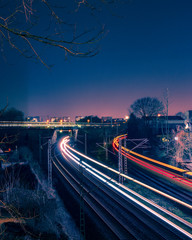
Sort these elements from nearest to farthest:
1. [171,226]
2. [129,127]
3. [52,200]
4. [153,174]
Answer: [171,226] < [52,200] < [153,174] < [129,127]

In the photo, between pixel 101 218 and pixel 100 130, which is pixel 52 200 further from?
pixel 100 130

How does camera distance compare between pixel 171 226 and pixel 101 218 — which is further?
pixel 101 218

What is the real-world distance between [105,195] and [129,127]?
3362 cm

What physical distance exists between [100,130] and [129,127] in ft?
35.7

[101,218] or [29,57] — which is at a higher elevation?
[29,57]

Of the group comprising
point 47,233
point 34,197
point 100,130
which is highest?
point 100,130

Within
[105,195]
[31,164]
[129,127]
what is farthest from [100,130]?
[105,195]

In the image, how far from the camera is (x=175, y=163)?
26547 millimetres

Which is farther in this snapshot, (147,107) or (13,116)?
(13,116)

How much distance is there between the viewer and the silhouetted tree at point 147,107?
53.0m

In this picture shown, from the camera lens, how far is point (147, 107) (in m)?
54.1

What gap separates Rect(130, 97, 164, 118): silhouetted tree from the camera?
53.0 metres

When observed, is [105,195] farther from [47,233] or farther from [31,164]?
[31,164]

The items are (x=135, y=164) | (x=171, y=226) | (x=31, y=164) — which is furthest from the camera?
(x=31, y=164)
